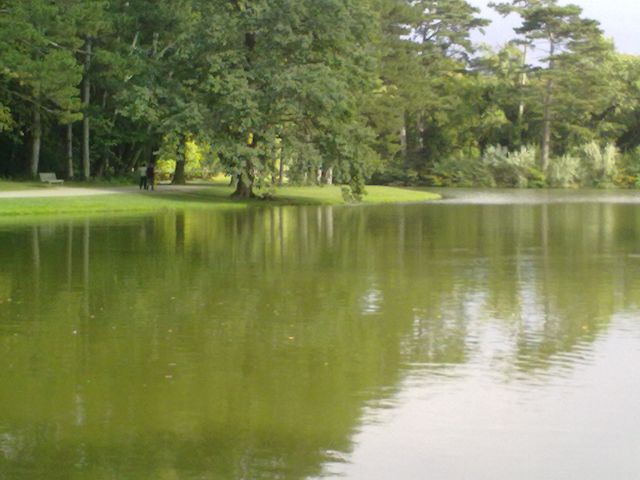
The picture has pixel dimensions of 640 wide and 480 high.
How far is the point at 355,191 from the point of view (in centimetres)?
4831

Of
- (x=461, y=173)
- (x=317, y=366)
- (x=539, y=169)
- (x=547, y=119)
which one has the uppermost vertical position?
(x=547, y=119)

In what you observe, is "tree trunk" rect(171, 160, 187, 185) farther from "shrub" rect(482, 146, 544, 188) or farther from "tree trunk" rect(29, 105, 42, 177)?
"shrub" rect(482, 146, 544, 188)

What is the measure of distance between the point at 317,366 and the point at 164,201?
110 feet

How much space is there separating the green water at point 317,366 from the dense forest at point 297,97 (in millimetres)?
22750

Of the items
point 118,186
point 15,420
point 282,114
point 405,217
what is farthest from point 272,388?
point 118,186

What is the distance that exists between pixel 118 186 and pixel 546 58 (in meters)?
48.5

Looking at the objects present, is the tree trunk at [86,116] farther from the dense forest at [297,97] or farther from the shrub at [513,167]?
the shrub at [513,167]

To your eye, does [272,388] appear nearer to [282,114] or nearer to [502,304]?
[502,304]

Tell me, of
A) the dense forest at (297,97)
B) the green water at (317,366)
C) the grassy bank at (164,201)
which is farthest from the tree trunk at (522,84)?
the green water at (317,366)

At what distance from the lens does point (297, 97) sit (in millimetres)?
45188

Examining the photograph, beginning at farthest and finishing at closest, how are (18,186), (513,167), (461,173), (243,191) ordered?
1. (461,173)
2. (513,167)
3. (243,191)
4. (18,186)

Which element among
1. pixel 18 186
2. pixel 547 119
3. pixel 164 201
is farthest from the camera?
pixel 547 119

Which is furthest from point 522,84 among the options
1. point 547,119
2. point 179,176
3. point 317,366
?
point 317,366

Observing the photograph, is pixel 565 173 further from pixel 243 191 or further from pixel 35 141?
pixel 35 141
